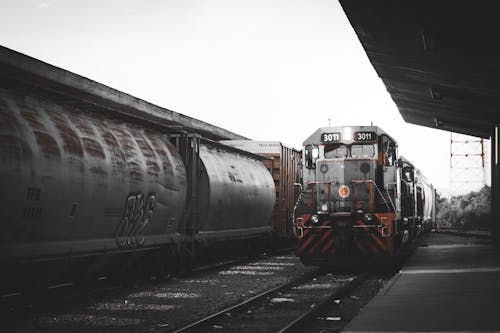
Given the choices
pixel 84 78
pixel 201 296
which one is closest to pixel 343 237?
pixel 201 296

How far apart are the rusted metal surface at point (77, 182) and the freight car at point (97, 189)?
18 millimetres

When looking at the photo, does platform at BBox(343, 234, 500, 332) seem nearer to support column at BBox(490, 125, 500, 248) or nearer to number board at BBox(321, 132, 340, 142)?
number board at BBox(321, 132, 340, 142)

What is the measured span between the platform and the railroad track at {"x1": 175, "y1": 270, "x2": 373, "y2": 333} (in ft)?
3.09

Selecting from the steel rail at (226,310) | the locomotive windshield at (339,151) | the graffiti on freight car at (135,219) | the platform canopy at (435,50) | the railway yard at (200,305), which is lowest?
the railway yard at (200,305)

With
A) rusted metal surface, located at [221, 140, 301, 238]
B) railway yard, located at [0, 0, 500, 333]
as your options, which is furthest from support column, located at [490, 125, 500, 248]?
rusted metal surface, located at [221, 140, 301, 238]

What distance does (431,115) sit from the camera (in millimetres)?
26547

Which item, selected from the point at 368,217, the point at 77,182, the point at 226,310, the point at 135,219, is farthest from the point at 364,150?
the point at 77,182

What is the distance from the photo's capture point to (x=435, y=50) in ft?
51.6

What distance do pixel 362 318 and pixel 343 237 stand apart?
23.8 ft

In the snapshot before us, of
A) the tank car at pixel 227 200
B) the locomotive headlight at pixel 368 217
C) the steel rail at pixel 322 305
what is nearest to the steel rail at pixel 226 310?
the steel rail at pixel 322 305

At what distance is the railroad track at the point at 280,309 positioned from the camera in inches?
363

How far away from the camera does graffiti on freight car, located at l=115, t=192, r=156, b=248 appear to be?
12.0m

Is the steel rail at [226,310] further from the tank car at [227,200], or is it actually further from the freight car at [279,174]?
the freight car at [279,174]

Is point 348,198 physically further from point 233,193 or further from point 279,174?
point 279,174
